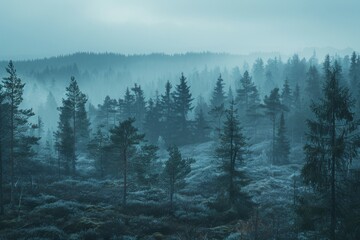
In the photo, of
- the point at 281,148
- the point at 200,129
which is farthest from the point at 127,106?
the point at 281,148

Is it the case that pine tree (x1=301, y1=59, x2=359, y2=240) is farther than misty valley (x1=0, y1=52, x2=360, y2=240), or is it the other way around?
misty valley (x1=0, y1=52, x2=360, y2=240)

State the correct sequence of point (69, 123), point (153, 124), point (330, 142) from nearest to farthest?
point (330, 142)
point (69, 123)
point (153, 124)

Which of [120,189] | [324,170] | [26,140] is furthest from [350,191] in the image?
[26,140]

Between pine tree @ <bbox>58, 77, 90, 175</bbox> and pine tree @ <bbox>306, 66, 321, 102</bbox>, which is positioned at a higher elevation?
pine tree @ <bbox>306, 66, 321, 102</bbox>

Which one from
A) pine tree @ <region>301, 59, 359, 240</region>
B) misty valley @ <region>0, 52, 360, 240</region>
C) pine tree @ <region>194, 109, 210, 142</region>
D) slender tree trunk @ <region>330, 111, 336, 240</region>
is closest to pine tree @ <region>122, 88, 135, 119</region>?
pine tree @ <region>194, 109, 210, 142</region>

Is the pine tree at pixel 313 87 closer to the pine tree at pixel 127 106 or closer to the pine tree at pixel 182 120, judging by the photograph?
the pine tree at pixel 182 120

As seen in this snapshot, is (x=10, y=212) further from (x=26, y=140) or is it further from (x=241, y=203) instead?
(x=241, y=203)

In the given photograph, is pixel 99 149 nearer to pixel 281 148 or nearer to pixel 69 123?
pixel 69 123

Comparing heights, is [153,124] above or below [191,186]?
above

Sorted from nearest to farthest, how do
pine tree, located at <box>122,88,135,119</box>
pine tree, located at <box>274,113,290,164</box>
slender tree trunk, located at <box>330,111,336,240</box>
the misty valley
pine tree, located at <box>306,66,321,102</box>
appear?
1. slender tree trunk, located at <box>330,111,336,240</box>
2. the misty valley
3. pine tree, located at <box>274,113,290,164</box>
4. pine tree, located at <box>306,66,321,102</box>
5. pine tree, located at <box>122,88,135,119</box>

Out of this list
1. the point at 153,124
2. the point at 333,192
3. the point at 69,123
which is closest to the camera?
the point at 333,192

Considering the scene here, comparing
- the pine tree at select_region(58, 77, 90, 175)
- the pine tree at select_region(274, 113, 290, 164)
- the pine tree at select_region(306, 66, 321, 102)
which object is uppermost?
the pine tree at select_region(306, 66, 321, 102)

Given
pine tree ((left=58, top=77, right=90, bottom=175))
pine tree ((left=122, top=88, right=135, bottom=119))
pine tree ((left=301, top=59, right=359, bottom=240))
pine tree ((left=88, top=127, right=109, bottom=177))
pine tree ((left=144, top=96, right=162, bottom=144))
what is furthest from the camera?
pine tree ((left=122, top=88, right=135, bottom=119))

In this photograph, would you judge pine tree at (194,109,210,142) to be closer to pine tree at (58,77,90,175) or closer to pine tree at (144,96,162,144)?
pine tree at (144,96,162,144)
